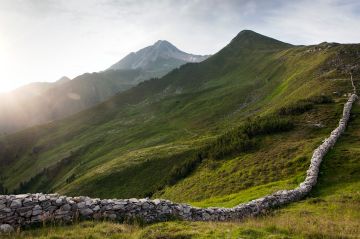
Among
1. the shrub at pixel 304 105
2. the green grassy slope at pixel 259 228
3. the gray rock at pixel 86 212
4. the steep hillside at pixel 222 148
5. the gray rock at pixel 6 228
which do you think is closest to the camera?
the green grassy slope at pixel 259 228

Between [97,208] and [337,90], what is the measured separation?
236 ft

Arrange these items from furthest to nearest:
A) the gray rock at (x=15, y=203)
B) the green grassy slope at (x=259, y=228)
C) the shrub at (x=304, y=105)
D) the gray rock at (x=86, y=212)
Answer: the shrub at (x=304, y=105) → the gray rock at (x=86, y=212) → the gray rock at (x=15, y=203) → the green grassy slope at (x=259, y=228)

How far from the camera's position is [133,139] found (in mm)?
163125

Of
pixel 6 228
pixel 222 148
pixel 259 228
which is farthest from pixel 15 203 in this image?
pixel 222 148

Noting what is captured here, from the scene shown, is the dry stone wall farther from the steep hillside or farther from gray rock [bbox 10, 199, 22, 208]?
the steep hillside

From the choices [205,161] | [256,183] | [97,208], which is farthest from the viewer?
[205,161]

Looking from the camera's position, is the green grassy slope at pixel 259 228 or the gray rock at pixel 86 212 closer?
the green grassy slope at pixel 259 228

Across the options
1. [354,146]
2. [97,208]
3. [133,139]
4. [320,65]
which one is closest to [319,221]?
[97,208]

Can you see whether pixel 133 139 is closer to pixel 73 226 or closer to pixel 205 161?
pixel 205 161

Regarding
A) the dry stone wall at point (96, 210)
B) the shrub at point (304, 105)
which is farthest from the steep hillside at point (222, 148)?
the dry stone wall at point (96, 210)

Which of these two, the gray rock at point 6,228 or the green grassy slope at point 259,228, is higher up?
the gray rock at point 6,228

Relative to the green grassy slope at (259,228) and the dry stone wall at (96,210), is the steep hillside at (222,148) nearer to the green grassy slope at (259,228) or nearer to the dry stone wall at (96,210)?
the green grassy slope at (259,228)

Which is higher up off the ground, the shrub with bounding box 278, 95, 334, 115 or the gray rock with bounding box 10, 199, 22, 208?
the shrub with bounding box 278, 95, 334, 115

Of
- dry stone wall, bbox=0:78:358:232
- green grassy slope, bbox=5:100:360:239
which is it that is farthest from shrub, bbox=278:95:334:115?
dry stone wall, bbox=0:78:358:232
